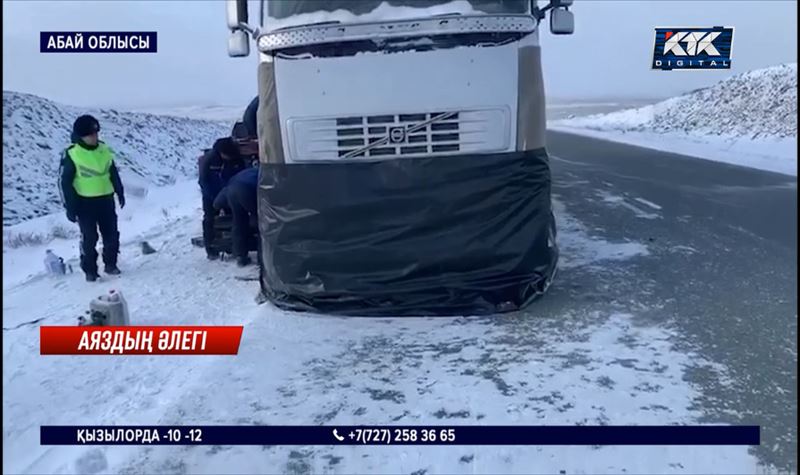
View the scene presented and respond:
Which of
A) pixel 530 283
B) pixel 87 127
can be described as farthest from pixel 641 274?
pixel 87 127

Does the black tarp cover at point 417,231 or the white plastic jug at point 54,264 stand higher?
the black tarp cover at point 417,231

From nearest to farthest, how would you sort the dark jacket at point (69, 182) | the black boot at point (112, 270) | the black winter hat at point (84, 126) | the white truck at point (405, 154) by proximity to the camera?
the white truck at point (405, 154)
the black winter hat at point (84, 126)
the dark jacket at point (69, 182)
the black boot at point (112, 270)

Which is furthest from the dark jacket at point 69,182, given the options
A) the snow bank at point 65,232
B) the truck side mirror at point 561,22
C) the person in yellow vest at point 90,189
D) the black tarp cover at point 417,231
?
the truck side mirror at point 561,22

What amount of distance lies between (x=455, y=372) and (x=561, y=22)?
121 inches

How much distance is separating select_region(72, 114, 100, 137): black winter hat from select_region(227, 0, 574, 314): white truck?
6.56 feet

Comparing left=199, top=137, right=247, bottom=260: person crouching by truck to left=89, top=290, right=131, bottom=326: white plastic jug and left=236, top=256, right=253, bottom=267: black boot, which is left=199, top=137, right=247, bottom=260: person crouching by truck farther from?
left=89, top=290, right=131, bottom=326: white plastic jug

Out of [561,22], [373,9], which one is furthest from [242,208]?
[561,22]

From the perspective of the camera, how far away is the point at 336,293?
4719 millimetres

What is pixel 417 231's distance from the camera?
181 inches

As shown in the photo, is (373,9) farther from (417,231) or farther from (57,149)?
(57,149)

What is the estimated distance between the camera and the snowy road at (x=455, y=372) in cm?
286

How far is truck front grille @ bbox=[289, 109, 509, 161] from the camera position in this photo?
444cm

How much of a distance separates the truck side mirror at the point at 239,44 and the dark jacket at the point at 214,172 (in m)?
1.64

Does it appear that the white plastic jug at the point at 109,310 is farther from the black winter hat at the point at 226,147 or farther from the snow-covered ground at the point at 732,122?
the snow-covered ground at the point at 732,122
